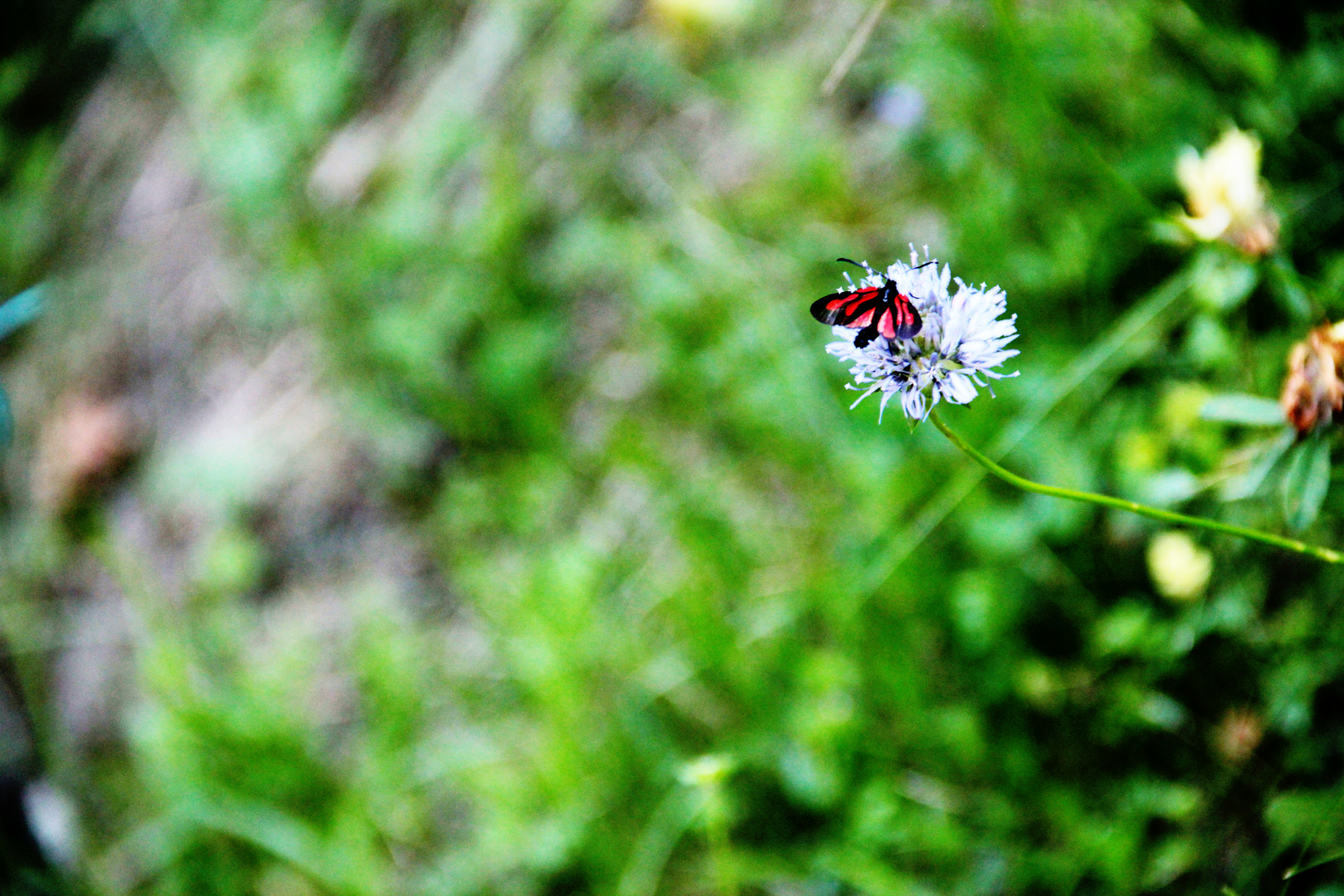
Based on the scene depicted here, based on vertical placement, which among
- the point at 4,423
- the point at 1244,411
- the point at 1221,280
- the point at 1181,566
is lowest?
the point at 1181,566

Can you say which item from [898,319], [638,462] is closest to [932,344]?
[898,319]

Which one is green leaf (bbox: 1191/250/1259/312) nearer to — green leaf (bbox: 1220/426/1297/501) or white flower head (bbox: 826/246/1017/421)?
green leaf (bbox: 1220/426/1297/501)

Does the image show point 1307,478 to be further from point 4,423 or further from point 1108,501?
point 4,423

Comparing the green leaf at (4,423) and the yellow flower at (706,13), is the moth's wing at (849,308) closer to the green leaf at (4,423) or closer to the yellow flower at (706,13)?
the green leaf at (4,423)

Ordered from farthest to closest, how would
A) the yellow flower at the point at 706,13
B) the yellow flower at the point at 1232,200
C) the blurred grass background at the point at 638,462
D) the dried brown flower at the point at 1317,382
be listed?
the yellow flower at the point at 706,13 → the blurred grass background at the point at 638,462 → the yellow flower at the point at 1232,200 → the dried brown flower at the point at 1317,382

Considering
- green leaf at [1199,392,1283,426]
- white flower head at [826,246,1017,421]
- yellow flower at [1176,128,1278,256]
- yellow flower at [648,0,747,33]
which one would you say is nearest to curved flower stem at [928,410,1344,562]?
white flower head at [826,246,1017,421]

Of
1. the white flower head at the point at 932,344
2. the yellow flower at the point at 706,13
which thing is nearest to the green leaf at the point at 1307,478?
the white flower head at the point at 932,344

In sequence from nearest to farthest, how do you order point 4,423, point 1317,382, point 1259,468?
point 1317,382 → point 1259,468 → point 4,423
